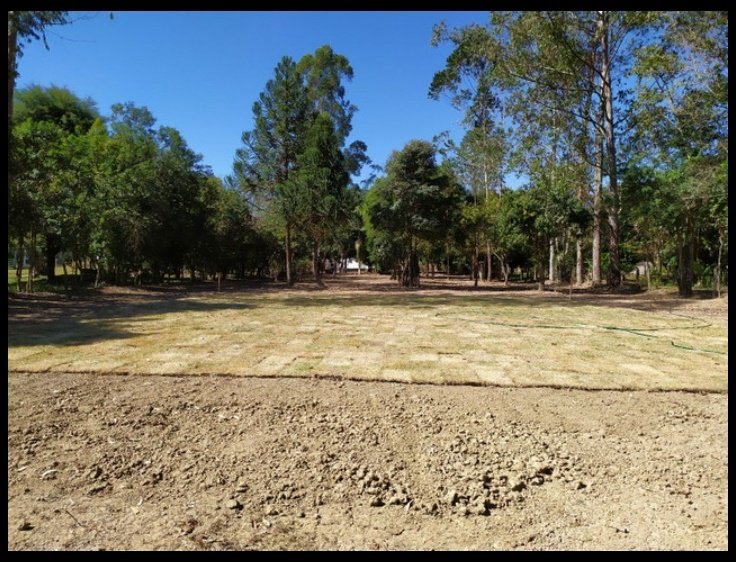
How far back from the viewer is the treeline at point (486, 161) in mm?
13750

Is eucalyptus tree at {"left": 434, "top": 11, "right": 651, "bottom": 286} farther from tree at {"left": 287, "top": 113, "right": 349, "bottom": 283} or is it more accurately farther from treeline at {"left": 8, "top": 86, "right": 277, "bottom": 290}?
treeline at {"left": 8, "top": 86, "right": 277, "bottom": 290}

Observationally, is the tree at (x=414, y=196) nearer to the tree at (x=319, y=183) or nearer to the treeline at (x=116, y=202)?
the tree at (x=319, y=183)

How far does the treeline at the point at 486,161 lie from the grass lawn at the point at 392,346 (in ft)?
18.2

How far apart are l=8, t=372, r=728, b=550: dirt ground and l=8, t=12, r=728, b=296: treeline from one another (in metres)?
10.5

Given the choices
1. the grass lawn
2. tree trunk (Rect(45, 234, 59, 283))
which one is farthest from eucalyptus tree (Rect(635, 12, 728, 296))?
tree trunk (Rect(45, 234, 59, 283))

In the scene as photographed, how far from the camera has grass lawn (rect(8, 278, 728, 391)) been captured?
451 cm

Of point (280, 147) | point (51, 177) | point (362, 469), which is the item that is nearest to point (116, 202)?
point (51, 177)

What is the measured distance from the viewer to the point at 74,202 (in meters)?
14.8

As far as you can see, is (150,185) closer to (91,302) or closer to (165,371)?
(91,302)

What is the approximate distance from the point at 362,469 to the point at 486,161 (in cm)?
2590

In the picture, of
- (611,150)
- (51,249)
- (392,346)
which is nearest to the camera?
(392,346)

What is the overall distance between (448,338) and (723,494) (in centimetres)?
444

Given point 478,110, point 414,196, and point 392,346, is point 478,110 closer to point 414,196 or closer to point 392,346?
point 414,196

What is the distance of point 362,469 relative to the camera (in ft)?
8.36
